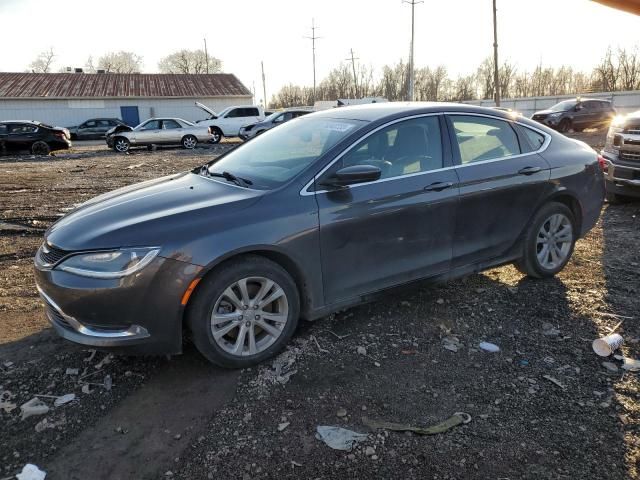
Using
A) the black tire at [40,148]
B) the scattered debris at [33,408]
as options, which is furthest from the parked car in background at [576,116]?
the scattered debris at [33,408]

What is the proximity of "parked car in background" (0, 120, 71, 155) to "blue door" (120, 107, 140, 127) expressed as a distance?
18594 mm

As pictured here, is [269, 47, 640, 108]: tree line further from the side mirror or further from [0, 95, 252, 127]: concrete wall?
the side mirror

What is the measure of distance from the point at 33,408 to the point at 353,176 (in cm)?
243

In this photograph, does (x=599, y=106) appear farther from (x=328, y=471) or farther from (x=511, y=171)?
(x=328, y=471)

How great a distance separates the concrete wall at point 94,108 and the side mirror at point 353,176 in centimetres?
3851

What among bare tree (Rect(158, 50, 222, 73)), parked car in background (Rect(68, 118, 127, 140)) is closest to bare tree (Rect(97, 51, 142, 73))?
bare tree (Rect(158, 50, 222, 73))

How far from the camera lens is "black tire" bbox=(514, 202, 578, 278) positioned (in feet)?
15.2

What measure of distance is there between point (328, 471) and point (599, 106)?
96.9 ft

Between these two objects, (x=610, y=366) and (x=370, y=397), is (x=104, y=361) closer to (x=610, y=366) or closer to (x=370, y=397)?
(x=370, y=397)

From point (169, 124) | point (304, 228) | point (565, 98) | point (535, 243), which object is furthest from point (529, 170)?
point (565, 98)

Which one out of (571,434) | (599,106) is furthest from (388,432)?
(599,106)

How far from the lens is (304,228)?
11.1 feet

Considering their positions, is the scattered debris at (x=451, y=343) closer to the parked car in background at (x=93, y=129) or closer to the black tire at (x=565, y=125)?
the black tire at (x=565, y=125)

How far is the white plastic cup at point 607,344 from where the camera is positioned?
3570 mm
